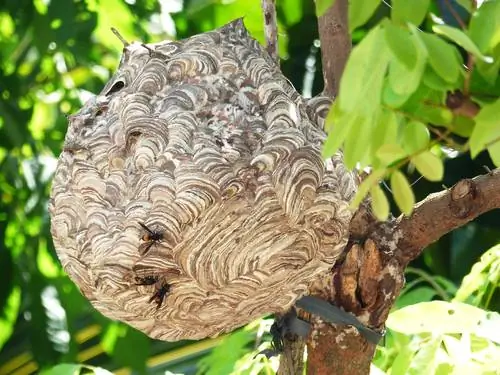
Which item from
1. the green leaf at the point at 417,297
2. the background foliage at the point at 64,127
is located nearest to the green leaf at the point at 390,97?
the green leaf at the point at 417,297

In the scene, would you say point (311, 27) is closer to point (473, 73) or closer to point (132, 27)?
point (132, 27)

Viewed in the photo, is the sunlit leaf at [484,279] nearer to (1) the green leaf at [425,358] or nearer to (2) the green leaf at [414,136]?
(1) the green leaf at [425,358]

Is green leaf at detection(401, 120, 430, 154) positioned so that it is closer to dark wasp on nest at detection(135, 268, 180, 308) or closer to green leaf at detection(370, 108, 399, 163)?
green leaf at detection(370, 108, 399, 163)

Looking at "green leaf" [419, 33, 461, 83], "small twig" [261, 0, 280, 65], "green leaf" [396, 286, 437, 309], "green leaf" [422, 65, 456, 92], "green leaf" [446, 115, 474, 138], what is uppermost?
"green leaf" [419, 33, 461, 83]

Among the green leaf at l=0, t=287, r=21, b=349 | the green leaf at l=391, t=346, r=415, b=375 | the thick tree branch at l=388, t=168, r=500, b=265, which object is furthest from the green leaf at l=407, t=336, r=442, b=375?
Answer: the green leaf at l=0, t=287, r=21, b=349

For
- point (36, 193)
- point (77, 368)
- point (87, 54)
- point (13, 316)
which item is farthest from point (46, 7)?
point (77, 368)

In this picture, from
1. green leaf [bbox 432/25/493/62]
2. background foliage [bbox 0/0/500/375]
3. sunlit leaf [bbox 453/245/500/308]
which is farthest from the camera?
background foliage [bbox 0/0/500/375]

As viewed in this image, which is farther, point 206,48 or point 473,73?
point 206,48

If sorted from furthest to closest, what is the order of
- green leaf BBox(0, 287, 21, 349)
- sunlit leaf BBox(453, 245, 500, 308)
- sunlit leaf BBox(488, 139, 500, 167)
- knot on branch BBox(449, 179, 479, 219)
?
1. green leaf BBox(0, 287, 21, 349)
2. sunlit leaf BBox(453, 245, 500, 308)
3. knot on branch BBox(449, 179, 479, 219)
4. sunlit leaf BBox(488, 139, 500, 167)
